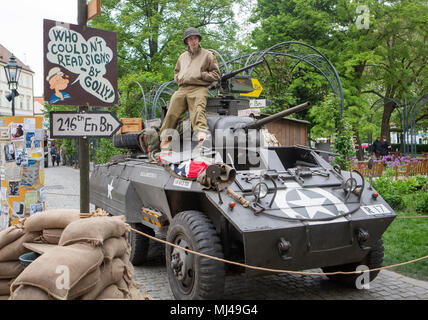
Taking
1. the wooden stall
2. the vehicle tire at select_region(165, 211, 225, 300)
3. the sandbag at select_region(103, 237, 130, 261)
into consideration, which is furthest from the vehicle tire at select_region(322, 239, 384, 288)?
the wooden stall

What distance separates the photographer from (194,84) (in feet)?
21.8

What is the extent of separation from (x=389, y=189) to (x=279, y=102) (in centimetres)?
502

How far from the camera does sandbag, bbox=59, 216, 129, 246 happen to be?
3.47 meters

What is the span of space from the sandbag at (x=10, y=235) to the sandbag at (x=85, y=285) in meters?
1.21

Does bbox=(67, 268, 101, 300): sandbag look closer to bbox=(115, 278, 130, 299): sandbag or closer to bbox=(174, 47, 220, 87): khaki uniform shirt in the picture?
bbox=(115, 278, 130, 299): sandbag

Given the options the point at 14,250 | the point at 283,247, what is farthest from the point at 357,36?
the point at 14,250

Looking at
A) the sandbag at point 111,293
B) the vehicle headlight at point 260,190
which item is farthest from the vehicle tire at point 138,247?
the sandbag at point 111,293

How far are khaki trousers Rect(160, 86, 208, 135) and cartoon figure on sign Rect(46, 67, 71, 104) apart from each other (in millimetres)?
2144

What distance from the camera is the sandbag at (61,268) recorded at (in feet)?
9.67

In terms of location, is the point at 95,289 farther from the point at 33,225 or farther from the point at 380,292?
the point at 380,292

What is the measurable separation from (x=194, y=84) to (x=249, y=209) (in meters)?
2.57

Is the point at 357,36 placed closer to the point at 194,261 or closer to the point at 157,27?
the point at 157,27

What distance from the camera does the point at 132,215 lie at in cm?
682

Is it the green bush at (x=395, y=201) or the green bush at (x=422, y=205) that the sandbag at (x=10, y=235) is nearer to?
the green bush at (x=395, y=201)
